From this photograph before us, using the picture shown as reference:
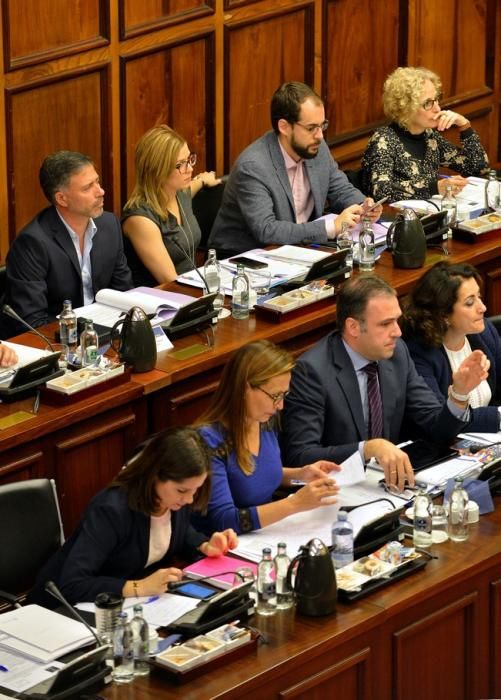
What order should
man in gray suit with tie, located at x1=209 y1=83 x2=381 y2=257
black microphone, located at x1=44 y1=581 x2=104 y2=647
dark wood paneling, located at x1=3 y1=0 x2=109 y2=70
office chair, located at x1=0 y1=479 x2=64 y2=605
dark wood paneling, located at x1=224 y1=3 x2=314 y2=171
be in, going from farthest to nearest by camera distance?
dark wood paneling, located at x1=224 y1=3 x2=314 y2=171
man in gray suit with tie, located at x1=209 y1=83 x2=381 y2=257
dark wood paneling, located at x1=3 y1=0 x2=109 y2=70
office chair, located at x1=0 y1=479 x2=64 y2=605
black microphone, located at x1=44 y1=581 x2=104 y2=647

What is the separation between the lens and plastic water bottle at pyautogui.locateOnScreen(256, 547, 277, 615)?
386cm

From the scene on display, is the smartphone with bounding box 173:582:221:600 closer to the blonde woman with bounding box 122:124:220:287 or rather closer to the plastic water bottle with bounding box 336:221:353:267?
the plastic water bottle with bounding box 336:221:353:267

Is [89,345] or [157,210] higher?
[157,210]

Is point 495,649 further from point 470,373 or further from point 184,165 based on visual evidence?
point 184,165

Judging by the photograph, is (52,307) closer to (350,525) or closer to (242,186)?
(242,186)

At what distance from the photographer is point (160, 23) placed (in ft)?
22.1

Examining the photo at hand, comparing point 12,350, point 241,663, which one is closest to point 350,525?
point 241,663

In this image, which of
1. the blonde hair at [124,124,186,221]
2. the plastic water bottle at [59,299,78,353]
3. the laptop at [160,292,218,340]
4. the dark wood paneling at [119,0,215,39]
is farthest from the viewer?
the dark wood paneling at [119,0,215,39]

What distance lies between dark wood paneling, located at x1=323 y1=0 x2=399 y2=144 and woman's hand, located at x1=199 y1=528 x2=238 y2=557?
155 inches

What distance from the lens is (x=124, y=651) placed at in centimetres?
358

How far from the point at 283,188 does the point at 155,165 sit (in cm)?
64

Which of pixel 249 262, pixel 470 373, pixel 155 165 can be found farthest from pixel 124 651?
pixel 155 165

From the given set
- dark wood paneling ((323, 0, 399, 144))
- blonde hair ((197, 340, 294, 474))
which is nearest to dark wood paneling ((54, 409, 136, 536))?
blonde hair ((197, 340, 294, 474))

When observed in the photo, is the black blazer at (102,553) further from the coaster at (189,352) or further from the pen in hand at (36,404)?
the coaster at (189,352)
